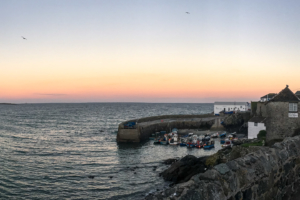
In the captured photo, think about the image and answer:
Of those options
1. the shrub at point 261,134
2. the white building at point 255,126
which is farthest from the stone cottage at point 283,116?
the white building at point 255,126

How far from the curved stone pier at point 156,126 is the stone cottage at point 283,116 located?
82.4 feet

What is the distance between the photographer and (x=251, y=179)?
4.63m

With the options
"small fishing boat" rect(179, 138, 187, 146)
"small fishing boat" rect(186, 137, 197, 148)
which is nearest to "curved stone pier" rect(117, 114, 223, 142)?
"small fishing boat" rect(179, 138, 187, 146)

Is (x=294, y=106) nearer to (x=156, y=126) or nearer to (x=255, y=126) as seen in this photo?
(x=255, y=126)

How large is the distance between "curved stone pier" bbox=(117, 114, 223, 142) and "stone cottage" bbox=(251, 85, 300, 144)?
25.1 m

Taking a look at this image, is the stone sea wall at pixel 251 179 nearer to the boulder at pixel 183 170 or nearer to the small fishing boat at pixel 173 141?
the boulder at pixel 183 170

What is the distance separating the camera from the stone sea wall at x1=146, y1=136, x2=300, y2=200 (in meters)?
3.76

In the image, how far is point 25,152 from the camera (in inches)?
1369

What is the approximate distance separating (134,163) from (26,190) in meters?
12.4

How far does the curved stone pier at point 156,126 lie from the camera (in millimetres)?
43188

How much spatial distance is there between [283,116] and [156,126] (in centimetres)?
3347

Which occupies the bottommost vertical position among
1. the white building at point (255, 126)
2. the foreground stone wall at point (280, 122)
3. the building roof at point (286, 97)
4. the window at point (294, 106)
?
the white building at point (255, 126)

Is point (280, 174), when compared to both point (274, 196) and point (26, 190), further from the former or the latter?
point (26, 190)

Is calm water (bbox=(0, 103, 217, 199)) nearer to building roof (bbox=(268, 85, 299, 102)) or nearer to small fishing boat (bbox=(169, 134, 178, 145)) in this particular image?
small fishing boat (bbox=(169, 134, 178, 145))
